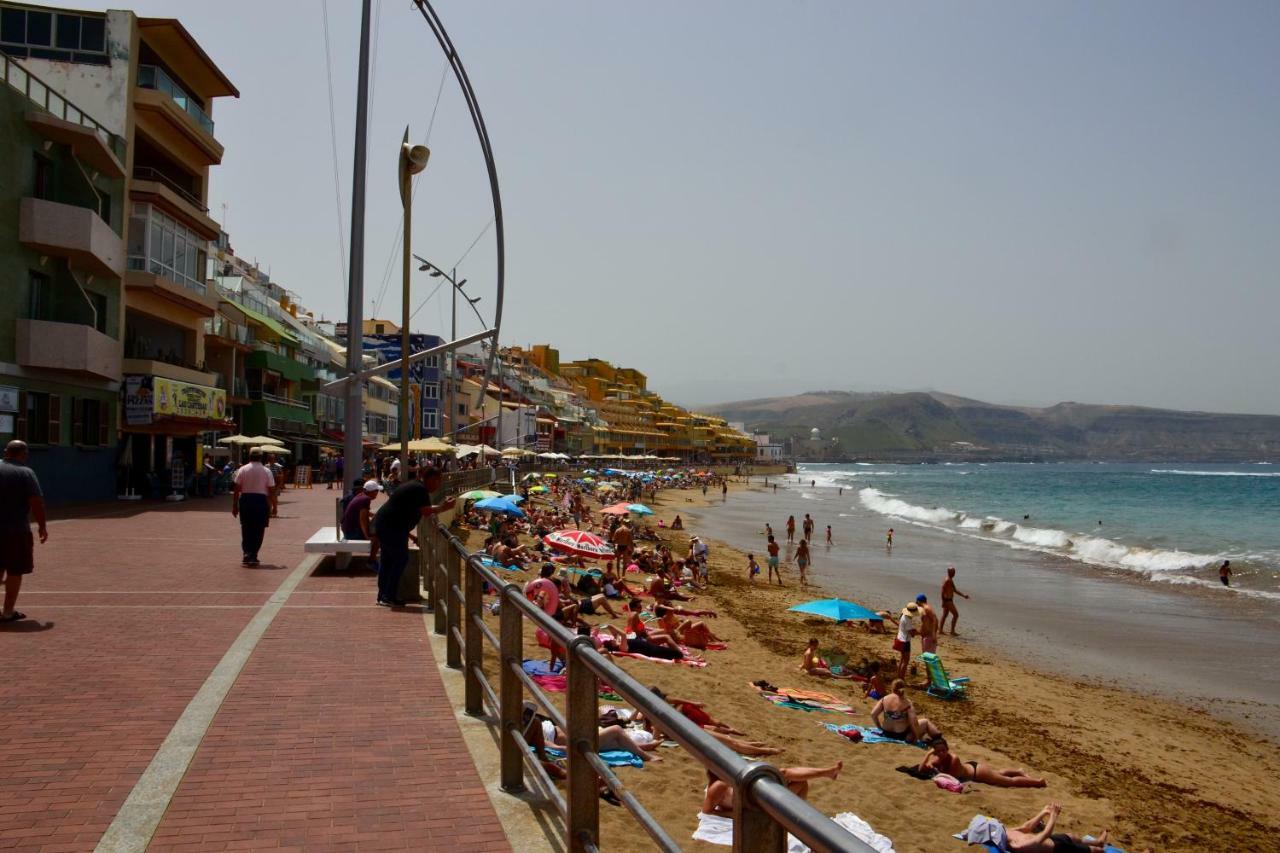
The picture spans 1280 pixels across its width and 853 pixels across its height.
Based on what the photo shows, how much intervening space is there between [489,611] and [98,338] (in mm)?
16830

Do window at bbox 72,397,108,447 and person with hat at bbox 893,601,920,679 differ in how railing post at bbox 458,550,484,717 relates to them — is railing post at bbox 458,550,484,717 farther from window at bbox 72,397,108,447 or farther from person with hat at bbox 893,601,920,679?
window at bbox 72,397,108,447

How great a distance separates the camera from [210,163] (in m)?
32.1

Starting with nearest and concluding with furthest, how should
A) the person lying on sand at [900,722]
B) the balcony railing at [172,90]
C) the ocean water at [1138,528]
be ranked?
1. the person lying on sand at [900,722]
2. the balcony railing at [172,90]
3. the ocean water at [1138,528]

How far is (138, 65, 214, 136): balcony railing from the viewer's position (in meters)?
27.8

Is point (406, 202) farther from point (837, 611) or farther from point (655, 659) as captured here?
point (837, 611)

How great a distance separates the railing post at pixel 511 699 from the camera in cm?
440

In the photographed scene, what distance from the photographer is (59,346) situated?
22469mm

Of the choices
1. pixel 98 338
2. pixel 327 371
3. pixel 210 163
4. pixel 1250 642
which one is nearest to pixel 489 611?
pixel 1250 642

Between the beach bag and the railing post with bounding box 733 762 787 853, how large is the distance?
767 cm

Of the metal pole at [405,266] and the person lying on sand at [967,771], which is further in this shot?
the metal pole at [405,266]

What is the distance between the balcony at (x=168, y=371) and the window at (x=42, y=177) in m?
4.98

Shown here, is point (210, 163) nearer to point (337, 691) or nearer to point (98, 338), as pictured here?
point (98, 338)

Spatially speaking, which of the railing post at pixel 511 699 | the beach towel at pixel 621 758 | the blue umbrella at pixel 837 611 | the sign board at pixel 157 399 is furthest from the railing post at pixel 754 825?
the sign board at pixel 157 399

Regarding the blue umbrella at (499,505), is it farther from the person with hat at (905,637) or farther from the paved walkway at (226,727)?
the paved walkway at (226,727)
